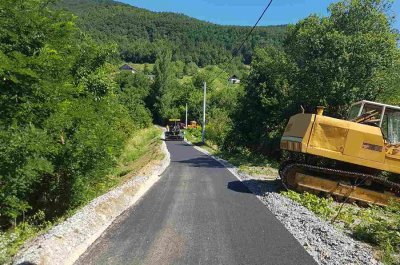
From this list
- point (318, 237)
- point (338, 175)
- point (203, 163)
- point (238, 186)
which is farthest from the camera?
point (203, 163)

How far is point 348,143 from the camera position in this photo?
39.9 ft

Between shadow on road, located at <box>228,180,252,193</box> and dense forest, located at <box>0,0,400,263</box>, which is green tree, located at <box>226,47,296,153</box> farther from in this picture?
shadow on road, located at <box>228,180,252,193</box>

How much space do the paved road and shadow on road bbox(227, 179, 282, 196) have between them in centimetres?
91

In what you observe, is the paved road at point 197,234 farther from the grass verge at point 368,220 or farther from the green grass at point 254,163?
the green grass at point 254,163

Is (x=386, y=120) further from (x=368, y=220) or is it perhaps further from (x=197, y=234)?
(x=197, y=234)

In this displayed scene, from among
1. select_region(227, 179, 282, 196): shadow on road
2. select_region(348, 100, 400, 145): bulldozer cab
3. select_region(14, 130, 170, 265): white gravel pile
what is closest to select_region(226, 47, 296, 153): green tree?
select_region(227, 179, 282, 196): shadow on road

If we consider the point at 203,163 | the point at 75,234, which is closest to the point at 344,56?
the point at 203,163

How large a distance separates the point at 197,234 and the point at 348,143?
6.44 metres

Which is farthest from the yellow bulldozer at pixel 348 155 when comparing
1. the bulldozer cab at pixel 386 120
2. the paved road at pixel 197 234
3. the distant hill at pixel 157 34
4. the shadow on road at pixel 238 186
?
the distant hill at pixel 157 34

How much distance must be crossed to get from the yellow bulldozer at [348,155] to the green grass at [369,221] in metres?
0.52

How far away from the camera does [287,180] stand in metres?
13.1

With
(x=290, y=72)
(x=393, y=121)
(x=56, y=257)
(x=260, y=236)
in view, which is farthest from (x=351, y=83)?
(x=56, y=257)

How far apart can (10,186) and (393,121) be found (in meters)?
11.6

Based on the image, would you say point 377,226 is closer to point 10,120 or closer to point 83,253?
point 83,253
